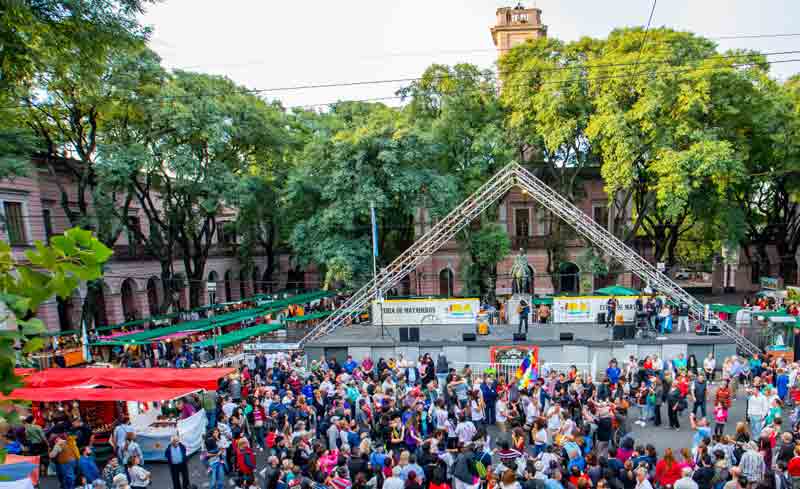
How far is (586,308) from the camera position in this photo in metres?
25.0

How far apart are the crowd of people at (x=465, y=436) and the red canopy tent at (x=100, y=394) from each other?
29.9 inches

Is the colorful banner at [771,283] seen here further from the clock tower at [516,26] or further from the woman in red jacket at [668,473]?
the clock tower at [516,26]

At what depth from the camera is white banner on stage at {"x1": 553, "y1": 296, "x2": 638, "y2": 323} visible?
955 inches

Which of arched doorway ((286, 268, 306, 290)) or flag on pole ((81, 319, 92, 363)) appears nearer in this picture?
flag on pole ((81, 319, 92, 363))

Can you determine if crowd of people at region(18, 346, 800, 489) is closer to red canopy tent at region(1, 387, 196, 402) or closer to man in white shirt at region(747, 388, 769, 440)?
man in white shirt at region(747, 388, 769, 440)

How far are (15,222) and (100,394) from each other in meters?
21.3

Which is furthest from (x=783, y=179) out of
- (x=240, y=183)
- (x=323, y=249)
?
(x=240, y=183)

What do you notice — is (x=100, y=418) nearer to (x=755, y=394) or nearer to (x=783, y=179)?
(x=755, y=394)

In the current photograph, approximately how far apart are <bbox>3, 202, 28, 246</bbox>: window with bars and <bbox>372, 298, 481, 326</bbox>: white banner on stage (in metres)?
20.0

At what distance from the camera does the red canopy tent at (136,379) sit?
498 inches

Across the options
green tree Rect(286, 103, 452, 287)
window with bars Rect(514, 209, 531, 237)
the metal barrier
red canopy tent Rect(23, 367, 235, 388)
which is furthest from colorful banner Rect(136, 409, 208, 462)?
window with bars Rect(514, 209, 531, 237)

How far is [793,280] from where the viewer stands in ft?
123

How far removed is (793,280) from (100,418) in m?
44.9

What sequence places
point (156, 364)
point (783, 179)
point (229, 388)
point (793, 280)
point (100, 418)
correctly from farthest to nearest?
point (793, 280) < point (783, 179) < point (156, 364) < point (229, 388) < point (100, 418)
